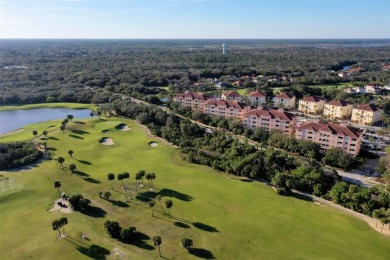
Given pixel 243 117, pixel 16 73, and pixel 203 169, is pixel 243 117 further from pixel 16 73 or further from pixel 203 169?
pixel 16 73

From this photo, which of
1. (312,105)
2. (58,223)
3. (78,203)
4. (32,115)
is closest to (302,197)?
(78,203)

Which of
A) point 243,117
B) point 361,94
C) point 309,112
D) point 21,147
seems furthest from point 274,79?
point 21,147

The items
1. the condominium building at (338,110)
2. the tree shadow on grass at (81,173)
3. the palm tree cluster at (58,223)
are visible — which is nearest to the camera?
the palm tree cluster at (58,223)

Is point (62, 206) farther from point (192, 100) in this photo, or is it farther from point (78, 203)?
point (192, 100)

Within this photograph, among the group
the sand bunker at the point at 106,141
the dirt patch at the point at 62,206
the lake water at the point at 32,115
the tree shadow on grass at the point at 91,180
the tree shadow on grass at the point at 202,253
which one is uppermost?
the lake water at the point at 32,115

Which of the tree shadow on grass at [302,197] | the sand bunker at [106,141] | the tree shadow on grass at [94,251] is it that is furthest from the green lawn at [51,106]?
the tree shadow on grass at [302,197]

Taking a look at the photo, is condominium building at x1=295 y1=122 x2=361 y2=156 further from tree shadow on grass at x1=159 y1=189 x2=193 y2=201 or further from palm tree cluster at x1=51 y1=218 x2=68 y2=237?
palm tree cluster at x1=51 y1=218 x2=68 y2=237

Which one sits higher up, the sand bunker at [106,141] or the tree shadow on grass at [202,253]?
the sand bunker at [106,141]

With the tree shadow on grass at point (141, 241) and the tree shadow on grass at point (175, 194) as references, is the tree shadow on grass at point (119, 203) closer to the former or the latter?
the tree shadow on grass at point (175, 194)
